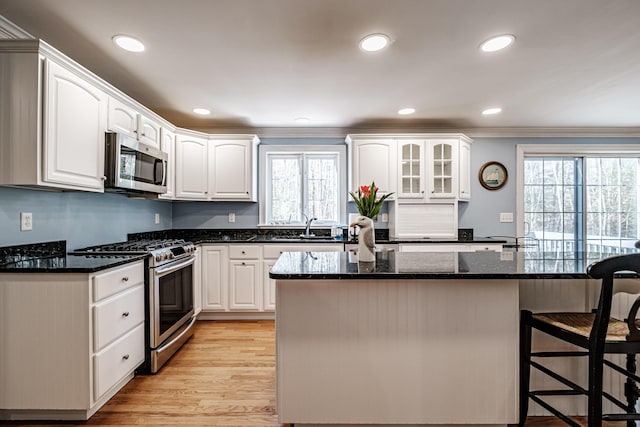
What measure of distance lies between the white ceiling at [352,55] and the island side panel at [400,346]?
1468 mm

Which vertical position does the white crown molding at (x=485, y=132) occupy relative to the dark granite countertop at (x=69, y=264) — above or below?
above

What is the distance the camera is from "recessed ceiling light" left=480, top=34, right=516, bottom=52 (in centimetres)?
207

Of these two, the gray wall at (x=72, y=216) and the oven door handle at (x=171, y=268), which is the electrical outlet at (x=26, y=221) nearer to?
the gray wall at (x=72, y=216)

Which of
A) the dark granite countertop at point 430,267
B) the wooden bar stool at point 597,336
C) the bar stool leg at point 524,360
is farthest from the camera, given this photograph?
the bar stool leg at point 524,360

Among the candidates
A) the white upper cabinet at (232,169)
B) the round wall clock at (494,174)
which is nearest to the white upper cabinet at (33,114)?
the white upper cabinet at (232,169)

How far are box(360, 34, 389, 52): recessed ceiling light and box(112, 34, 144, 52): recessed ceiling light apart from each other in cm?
143

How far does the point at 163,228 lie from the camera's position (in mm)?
4023

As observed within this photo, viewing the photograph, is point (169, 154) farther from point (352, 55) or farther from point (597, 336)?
point (597, 336)

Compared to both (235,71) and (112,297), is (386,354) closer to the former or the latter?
(112,297)

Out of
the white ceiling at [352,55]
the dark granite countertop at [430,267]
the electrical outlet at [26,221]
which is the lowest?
the dark granite countertop at [430,267]

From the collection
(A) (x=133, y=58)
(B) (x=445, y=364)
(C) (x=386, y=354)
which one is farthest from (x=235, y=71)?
(B) (x=445, y=364)

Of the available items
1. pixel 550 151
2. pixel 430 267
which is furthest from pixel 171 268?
pixel 550 151

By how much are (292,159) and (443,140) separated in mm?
1865

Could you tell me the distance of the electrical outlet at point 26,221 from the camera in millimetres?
2107
